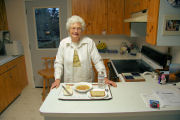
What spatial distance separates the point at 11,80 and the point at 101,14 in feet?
7.39

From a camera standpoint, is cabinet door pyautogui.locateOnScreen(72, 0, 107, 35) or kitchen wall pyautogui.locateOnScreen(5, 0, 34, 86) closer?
cabinet door pyautogui.locateOnScreen(72, 0, 107, 35)

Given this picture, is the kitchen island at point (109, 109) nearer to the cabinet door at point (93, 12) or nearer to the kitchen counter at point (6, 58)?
the kitchen counter at point (6, 58)

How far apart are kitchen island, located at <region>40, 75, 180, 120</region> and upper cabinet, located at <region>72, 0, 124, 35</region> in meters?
2.01

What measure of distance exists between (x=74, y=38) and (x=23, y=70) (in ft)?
7.31

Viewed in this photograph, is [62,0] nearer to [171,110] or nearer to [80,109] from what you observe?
[80,109]

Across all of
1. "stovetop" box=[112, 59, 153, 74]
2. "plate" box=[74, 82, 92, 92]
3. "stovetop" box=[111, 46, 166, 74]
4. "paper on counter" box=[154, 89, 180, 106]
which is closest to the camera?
"paper on counter" box=[154, 89, 180, 106]

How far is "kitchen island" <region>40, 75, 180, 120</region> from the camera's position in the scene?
114 cm

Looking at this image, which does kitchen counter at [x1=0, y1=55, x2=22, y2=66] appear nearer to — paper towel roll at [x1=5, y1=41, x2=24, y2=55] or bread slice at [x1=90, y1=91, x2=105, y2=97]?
paper towel roll at [x1=5, y1=41, x2=24, y2=55]

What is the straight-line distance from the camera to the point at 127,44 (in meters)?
3.62

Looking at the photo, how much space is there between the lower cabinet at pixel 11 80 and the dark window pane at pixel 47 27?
648 millimetres

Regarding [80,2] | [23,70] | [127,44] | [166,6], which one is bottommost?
[23,70]

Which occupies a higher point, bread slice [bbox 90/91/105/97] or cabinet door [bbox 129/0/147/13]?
cabinet door [bbox 129/0/147/13]

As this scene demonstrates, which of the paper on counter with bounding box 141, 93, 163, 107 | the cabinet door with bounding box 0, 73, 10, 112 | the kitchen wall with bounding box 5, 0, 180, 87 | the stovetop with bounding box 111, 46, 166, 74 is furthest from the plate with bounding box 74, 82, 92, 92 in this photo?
the kitchen wall with bounding box 5, 0, 180, 87

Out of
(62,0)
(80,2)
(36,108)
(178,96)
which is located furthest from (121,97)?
(62,0)
